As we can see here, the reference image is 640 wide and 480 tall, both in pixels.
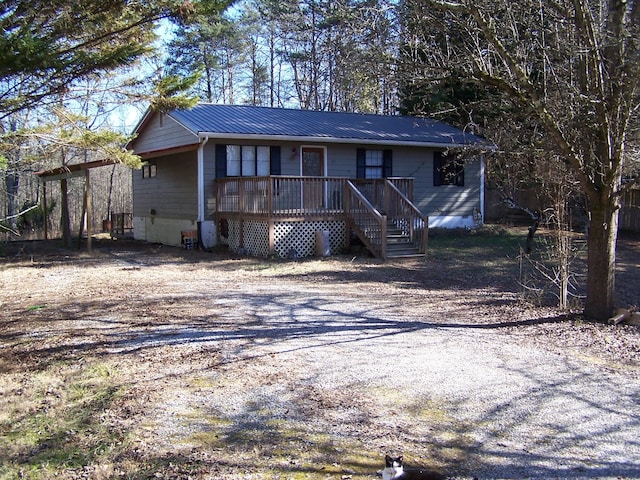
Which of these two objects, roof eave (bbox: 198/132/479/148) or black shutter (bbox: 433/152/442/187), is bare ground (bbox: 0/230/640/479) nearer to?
roof eave (bbox: 198/132/479/148)

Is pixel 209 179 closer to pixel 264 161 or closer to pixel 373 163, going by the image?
pixel 264 161

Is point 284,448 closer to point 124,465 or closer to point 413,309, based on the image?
point 124,465

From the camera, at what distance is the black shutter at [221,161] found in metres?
16.8

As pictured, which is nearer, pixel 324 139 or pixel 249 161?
pixel 249 161

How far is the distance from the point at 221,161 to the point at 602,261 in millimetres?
11385

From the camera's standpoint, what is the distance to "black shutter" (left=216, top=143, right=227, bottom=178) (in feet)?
55.0

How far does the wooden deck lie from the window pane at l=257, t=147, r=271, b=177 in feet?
4.50

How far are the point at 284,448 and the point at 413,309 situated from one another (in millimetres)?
5048

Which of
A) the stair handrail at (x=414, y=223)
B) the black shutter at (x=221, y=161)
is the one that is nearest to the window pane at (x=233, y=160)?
the black shutter at (x=221, y=161)

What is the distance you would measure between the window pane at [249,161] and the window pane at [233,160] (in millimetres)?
173

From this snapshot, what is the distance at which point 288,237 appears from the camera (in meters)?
15.2

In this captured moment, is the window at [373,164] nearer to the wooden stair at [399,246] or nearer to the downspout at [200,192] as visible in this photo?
the wooden stair at [399,246]

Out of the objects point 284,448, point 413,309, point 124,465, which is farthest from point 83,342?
point 413,309

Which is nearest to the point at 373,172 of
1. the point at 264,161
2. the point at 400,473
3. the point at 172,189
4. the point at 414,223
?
the point at 264,161
